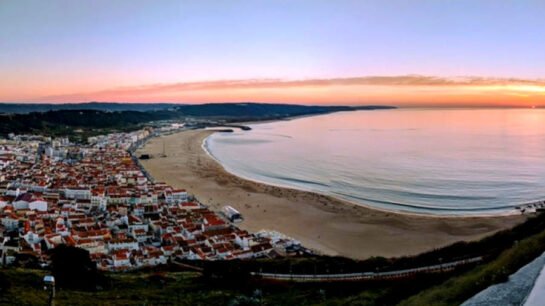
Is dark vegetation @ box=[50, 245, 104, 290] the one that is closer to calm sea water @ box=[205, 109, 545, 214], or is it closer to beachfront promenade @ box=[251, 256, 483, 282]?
beachfront promenade @ box=[251, 256, 483, 282]

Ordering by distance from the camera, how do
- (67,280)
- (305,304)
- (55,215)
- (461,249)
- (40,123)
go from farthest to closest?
→ (40,123) < (55,215) < (461,249) < (67,280) < (305,304)

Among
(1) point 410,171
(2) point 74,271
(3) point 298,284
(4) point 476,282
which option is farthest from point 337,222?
(1) point 410,171

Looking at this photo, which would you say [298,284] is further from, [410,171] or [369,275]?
[410,171]

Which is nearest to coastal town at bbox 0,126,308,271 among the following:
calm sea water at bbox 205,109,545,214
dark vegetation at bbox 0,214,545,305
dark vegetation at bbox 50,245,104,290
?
dark vegetation at bbox 0,214,545,305

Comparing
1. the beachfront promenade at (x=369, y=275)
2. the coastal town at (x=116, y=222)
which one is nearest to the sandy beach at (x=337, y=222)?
the coastal town at (x=116, y=222)

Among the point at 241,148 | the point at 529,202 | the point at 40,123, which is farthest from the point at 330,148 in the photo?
the point at 40,123

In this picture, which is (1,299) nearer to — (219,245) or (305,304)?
(305,304)

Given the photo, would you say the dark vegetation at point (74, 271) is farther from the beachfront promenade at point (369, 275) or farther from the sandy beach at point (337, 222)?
the sandy beach at point (337, 222)
